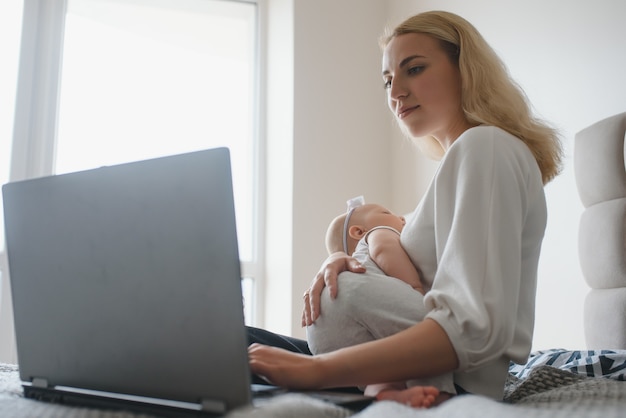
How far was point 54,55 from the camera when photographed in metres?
3.41

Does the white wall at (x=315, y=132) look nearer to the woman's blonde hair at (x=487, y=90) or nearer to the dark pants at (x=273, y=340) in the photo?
the dark pants at (x=273, y=340)

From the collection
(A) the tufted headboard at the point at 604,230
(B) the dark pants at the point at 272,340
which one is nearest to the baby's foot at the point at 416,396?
(B) the dark pants at the point at 272,340

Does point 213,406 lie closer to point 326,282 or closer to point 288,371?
point 288,371

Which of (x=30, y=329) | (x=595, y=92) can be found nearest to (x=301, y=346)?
(x=30, y=329)

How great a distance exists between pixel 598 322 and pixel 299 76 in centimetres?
214

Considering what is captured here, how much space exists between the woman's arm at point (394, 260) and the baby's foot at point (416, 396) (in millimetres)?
264

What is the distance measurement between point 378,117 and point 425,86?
2.35m

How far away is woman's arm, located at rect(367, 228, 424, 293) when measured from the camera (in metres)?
1.21

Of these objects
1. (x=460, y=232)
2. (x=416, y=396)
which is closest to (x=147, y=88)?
(x=460, y=232)

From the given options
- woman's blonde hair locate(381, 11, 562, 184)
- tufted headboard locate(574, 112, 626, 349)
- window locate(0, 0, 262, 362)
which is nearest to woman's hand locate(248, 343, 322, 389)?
woman's blonde hair locate(381, 11, 562, 184)

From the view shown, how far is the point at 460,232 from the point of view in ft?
3.47

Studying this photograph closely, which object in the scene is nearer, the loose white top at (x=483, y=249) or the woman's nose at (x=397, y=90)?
the loose white top at (x=483, y=249)

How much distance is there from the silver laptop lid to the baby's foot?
30cm

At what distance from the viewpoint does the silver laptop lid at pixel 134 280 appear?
0.77m
